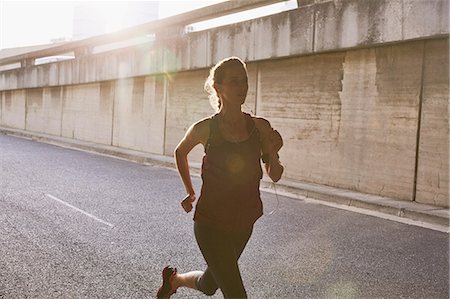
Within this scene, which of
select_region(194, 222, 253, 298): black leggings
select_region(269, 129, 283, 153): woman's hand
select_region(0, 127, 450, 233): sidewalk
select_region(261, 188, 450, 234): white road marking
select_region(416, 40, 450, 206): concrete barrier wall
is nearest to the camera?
select_region(194, 222, 253, 298): black leggings

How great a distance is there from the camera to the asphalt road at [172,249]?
463cm

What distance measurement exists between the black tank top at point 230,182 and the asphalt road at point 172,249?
5.43 ft

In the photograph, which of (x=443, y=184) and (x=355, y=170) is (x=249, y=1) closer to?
(x=355, y=170)

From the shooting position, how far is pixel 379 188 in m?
9.95

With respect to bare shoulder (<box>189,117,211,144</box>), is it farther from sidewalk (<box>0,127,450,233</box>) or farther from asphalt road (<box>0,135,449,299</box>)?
sidewalk (<box>0,127,450,233</box>)

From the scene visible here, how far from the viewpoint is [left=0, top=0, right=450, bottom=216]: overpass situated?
9.05 m

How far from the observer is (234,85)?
9.93 ft

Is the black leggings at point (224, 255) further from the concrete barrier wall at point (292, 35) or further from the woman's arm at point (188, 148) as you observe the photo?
the concrete barrier wall at point (292, 35)

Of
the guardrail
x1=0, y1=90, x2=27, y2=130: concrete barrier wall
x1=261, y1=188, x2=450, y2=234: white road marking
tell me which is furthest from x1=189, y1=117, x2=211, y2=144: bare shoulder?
x1=0, y1=90, x2=27, y2=130: concrete barrier wall

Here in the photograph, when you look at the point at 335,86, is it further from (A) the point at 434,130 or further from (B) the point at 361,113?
(A) the point at 434,130

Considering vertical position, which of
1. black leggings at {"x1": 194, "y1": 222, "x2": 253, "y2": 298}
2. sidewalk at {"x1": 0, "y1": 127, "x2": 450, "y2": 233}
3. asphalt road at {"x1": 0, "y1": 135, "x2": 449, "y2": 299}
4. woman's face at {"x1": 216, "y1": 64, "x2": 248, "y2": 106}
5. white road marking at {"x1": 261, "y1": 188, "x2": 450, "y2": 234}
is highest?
woman's face at {"x1": 216, "y1": 64, "x2": 248, "y2": 106}

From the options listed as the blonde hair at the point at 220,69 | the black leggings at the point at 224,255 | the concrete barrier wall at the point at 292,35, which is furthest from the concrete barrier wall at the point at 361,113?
the black leggings at the point at 224,255

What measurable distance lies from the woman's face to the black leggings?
0.81 m

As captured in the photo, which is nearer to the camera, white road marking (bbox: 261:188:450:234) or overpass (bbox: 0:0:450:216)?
white road marking (bbox: 261:188:450:234)
